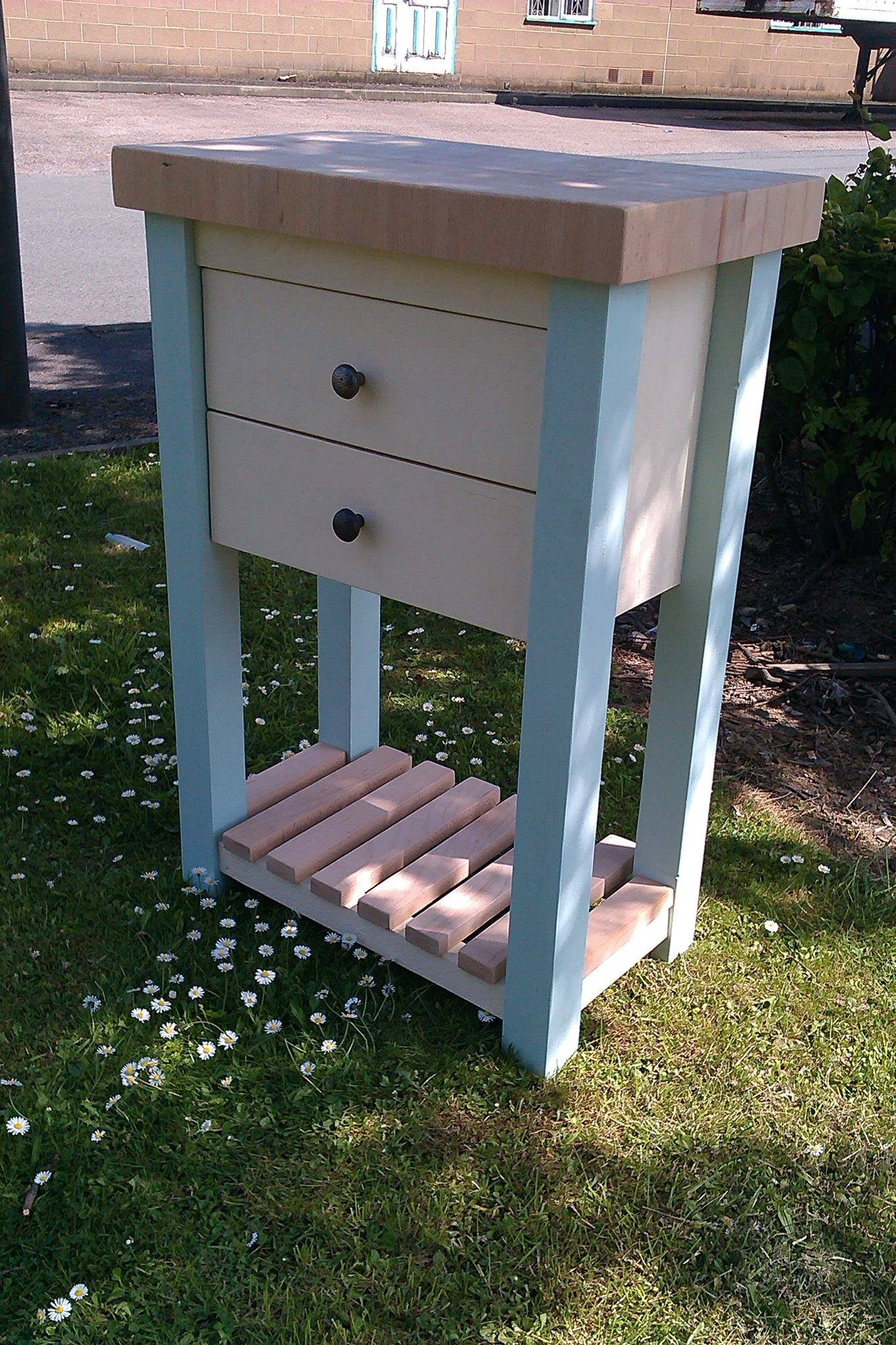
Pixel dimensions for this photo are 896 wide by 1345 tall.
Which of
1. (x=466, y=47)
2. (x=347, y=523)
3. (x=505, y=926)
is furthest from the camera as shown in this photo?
(x=466, y=47)

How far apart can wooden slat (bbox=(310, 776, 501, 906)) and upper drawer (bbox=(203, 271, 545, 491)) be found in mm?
738

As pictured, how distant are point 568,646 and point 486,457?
27 centimetres

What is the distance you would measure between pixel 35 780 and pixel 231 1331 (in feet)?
4.39

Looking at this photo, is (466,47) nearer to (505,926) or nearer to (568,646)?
(505,926)

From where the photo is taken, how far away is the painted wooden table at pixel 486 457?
5.13 ft

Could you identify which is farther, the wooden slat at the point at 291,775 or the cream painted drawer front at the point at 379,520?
the wooden slat at the point at 291,775

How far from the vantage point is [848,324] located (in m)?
3.06

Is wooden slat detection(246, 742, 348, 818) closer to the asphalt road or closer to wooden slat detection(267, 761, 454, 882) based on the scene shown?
wooden slat detection(267, 761, 454, 882)

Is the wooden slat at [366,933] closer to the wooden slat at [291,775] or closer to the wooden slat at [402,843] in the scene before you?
the wooden slat at [402,843]

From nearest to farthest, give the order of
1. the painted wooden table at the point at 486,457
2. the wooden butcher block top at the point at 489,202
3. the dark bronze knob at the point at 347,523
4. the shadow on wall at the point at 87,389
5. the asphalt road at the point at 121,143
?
the wooden butcher block top at the point at 489,202
the painted wooden table at the point at 486,457
the dark bronze knob at the point at 347,523
the shadow on wall at the point at 87,389
the asphalt road at the point at 121,143

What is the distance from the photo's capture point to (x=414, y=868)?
222 cm

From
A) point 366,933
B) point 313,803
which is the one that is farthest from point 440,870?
point 313,803

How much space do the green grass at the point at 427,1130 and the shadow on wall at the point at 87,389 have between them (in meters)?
2.23

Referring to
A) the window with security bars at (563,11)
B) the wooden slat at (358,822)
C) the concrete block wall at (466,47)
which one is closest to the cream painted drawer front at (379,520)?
the wooden slat at (358,822)
